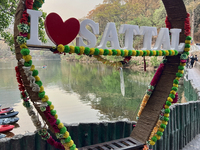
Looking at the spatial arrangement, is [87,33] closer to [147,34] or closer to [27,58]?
[27,58]

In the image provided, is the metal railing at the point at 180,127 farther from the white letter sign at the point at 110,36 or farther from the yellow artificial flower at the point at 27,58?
the yellow artificial flower at the point at 27,58

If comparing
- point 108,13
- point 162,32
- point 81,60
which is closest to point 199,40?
point 108,13

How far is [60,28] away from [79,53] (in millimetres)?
359

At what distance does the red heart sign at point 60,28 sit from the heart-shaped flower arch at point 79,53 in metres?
0.10

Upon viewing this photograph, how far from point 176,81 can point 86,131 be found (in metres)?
1.88

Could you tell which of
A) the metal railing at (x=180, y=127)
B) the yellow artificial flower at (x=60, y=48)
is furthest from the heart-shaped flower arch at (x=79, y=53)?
the metal railing at (x=180, y=127)

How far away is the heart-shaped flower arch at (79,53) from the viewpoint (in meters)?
2.03

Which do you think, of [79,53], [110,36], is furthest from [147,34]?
[79,53]

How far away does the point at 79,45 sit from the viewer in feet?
7.55

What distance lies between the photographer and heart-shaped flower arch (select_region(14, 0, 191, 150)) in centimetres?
203

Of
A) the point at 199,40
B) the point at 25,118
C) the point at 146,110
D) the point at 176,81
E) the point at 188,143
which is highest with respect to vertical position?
the point at 199,40

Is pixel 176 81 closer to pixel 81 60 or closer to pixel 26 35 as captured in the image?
pixel 26 35

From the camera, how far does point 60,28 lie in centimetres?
214

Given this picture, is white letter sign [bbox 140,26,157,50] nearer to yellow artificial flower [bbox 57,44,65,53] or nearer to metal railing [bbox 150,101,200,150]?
yellow artificial flower [bbox 57,44,65,53]
